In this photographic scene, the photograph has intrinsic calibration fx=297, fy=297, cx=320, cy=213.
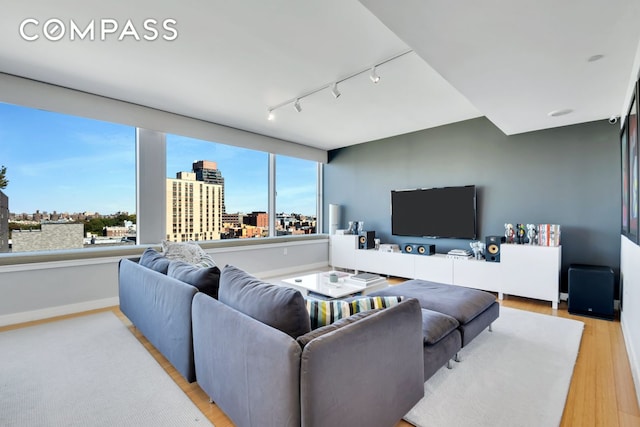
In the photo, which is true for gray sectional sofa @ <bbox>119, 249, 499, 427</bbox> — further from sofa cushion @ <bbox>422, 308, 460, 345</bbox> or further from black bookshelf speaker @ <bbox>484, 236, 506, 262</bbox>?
black bookshelf speaker @ <bbox>484, 236, 506, 262</bbox>

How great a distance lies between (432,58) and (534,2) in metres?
0.63

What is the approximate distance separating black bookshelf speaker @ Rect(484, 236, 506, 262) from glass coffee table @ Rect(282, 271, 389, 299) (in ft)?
5.33

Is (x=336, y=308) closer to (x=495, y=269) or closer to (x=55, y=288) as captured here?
(x=495, y=269)

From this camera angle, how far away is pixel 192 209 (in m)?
4.54

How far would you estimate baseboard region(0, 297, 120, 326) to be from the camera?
119 inches

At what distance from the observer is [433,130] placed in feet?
16.1

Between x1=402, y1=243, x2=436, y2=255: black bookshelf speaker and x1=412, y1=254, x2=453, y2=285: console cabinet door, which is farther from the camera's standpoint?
x1=402, y1=243, x2=436, y2=255: black bookshelf speaker

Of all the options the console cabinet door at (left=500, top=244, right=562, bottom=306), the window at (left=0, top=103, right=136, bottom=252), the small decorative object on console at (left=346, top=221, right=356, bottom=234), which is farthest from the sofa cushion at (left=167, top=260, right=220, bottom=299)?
the small decorative object on console at (left=346, top=221, right=356, bottom=234)

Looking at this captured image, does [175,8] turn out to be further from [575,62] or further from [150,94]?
[575,62]

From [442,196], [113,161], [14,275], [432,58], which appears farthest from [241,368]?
[442,196]

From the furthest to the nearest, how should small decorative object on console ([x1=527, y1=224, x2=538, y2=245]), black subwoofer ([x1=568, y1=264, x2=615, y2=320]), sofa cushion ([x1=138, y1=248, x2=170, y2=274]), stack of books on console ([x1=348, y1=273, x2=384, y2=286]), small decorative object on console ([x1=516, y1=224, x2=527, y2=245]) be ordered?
small decorative object on console ([x1=516, y1=224, x2=527, y2=245]) → small decorative object on console ([x1=527, y1=224, x2=538, y2=245]) → stack of books on console ([x1=348, y1=273, x2=384, y2=286]) → black subwoofer ([x1=568, y1=264, x2=615, y2=320]) → sofa cushion ([x1=138, y1=248, x2=170, y2=274])

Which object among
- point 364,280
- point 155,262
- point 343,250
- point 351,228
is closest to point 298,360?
point 155,262

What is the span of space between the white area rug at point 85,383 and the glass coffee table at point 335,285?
1439mm

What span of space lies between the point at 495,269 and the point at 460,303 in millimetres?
1989
